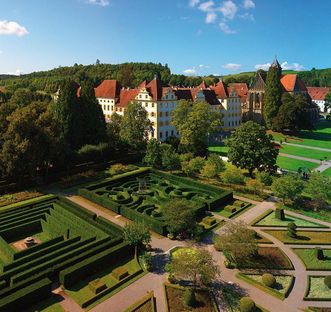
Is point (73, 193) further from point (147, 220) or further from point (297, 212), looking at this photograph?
point (297, 212)

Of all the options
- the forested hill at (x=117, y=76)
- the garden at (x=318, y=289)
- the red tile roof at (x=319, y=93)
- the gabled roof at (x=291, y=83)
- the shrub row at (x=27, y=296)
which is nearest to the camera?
the shrub row at (x=27, y=296)

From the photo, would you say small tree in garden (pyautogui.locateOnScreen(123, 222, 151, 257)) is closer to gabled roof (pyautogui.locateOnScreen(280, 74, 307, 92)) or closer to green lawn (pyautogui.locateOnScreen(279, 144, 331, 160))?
green lawn (pyautogui.locateOnScreen(279, 144, 331, 160))

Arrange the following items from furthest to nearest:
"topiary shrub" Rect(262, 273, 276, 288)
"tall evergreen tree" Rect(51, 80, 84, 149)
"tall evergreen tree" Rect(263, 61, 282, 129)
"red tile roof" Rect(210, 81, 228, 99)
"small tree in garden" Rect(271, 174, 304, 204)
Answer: "tall evergreen tree" Rect(263, 61, 282, 129), "red tile roof" Rect(210, 81, 228, 99), "tall evergreen tree" Rect(51, 80, 84, 149), "small tree in garden" Rect(271, 174, 304, 204), "topiary shrub" Rect(262, 273, 276, 288)


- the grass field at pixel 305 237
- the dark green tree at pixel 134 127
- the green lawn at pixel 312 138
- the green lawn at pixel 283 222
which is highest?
the dark green tree at pixel 134 127

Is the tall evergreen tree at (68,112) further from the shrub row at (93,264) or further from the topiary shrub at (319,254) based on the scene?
the topiary shrub at (319,254)

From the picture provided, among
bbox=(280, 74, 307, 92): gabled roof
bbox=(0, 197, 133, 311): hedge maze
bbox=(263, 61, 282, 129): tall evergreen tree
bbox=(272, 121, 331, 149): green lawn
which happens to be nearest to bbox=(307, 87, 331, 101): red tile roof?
bbox=(280, 74, 307, 92): gabled roof

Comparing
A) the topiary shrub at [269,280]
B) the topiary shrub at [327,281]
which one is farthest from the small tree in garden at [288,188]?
the topiary shrub at [269,280]

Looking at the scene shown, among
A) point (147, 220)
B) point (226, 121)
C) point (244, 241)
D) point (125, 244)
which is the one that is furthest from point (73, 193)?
point (226, 121)
